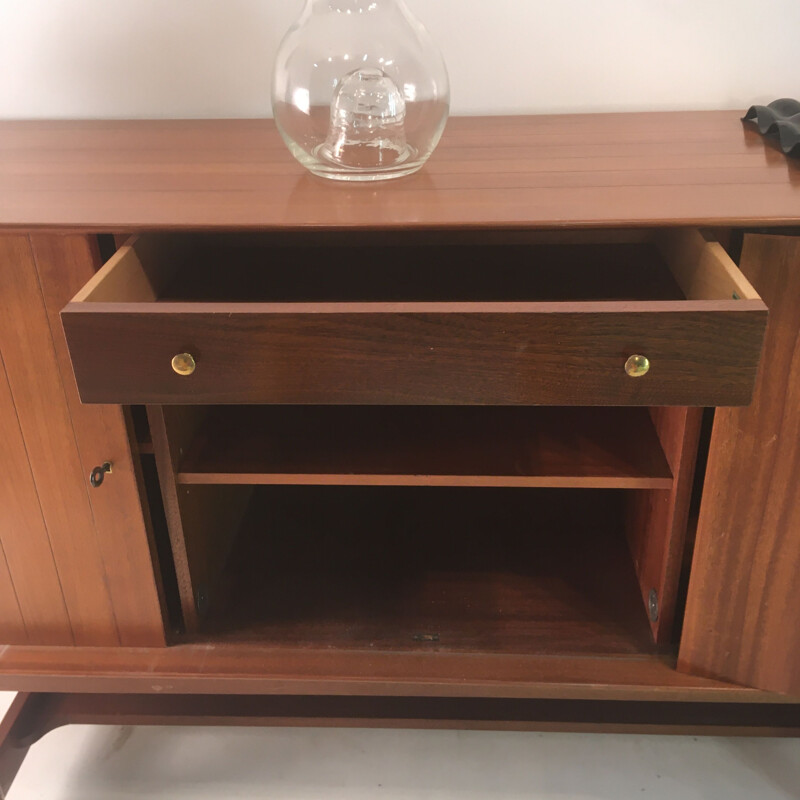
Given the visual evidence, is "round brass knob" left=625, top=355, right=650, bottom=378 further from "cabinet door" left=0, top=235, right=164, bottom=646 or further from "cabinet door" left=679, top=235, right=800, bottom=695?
"cabinet door" left=0, top=235, right=164, bottom=646

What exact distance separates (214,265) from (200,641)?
0.42m

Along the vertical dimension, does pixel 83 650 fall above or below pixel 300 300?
below

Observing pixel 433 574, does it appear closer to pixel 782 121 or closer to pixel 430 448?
pixel 430 448

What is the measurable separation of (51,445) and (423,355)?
422mm

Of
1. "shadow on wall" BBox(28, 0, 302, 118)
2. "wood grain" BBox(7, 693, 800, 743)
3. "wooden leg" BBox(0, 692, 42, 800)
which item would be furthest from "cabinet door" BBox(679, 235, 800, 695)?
"wooden leg" BBox(0, 692, 42, 800)

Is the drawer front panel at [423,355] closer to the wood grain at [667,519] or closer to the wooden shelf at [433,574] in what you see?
the wood grain at [667,519]

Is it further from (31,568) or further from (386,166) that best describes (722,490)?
(31,568)

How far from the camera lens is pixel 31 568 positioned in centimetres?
90

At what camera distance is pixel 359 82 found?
2.78 ft

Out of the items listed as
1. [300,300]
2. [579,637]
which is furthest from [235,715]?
[300,300]

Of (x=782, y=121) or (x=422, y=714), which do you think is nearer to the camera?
(x=782, y=121)

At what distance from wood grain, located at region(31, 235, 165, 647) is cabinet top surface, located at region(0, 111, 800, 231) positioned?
0.05 metres

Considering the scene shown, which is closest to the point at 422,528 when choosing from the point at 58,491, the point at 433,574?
the point at 433,574

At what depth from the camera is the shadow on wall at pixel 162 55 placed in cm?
101
